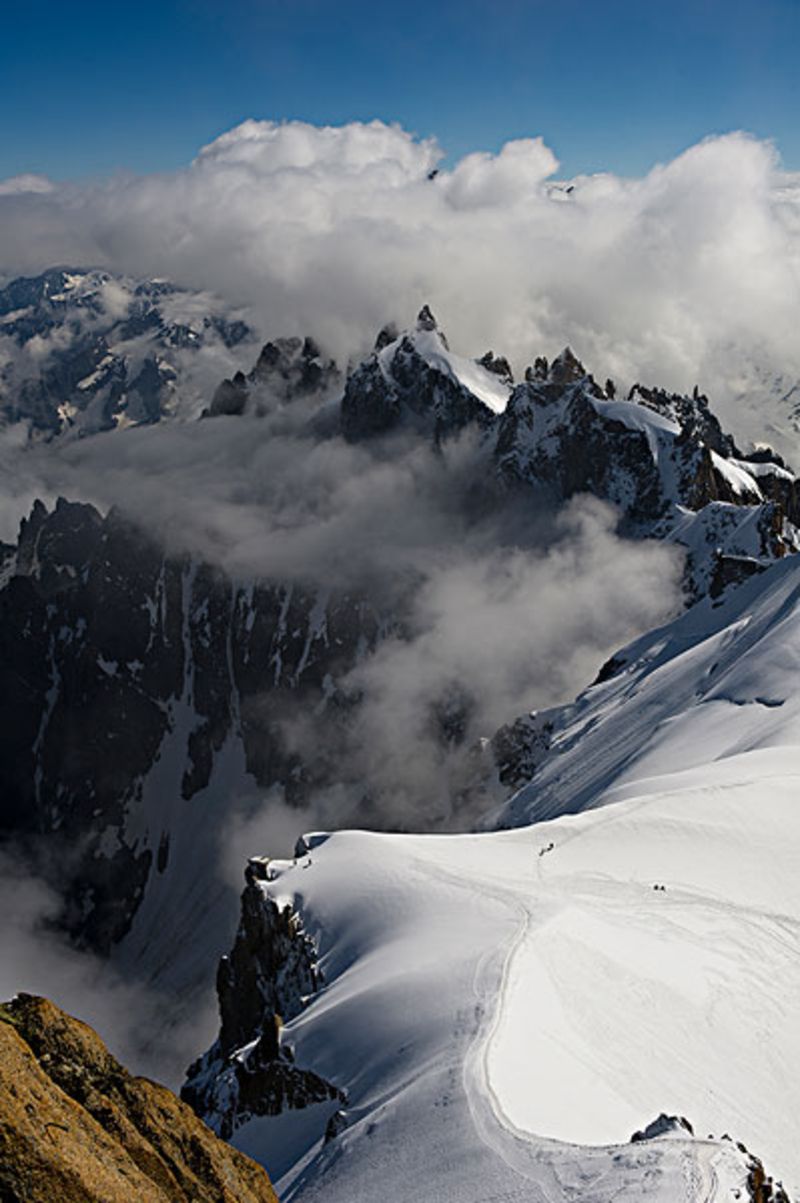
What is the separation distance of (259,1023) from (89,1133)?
59443mm

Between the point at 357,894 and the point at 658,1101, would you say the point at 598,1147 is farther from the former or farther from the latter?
the point at 357,894

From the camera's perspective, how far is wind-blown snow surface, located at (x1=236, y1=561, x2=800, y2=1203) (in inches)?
1203

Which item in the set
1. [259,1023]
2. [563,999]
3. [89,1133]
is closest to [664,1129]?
[563,999]

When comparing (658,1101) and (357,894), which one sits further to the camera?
(357,894)

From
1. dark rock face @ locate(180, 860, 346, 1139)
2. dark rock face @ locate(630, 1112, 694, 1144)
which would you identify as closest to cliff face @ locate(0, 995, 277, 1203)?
dark rock face @ locate(630, 1112, 694, 1144)

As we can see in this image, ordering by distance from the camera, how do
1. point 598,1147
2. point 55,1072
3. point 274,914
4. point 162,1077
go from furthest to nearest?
1. point 162,1077
2. point 274,914
3. point 598,1147
4. point 55,1072

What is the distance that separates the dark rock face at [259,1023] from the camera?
47500mm

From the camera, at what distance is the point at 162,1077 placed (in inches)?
7397

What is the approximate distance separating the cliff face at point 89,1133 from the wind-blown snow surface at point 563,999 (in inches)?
427

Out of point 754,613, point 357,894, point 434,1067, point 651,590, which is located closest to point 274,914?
point 357,894

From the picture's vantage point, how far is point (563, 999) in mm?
40375

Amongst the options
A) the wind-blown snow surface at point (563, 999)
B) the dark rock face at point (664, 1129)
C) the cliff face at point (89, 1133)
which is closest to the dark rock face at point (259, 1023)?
the wind-blown snow surface at point (563, 999)

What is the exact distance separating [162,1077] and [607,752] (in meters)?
131

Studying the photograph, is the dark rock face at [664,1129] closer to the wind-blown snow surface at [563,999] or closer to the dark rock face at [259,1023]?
the wind-blown snow surface at [563,999]
